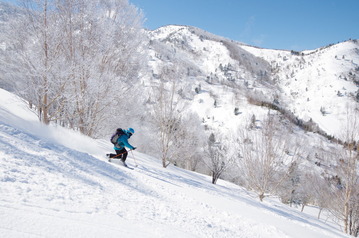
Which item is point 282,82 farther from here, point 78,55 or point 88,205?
point 88,205

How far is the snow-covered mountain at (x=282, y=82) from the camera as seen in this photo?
10375 cm

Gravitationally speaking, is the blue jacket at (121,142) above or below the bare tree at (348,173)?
below

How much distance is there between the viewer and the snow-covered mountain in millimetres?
103750

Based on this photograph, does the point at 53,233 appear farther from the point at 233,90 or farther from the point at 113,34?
the point at 233,90

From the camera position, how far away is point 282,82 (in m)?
170

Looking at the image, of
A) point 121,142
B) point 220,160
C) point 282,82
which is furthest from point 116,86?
point 282,82

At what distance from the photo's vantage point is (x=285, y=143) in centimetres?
916

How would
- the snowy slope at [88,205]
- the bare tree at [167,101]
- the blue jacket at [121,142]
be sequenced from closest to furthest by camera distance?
the snowy slope at [88,205] < the blue jacket at [121,142] < the bare tree at [167,101]

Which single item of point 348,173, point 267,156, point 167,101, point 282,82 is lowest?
point 267,156

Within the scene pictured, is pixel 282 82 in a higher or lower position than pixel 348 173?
higher

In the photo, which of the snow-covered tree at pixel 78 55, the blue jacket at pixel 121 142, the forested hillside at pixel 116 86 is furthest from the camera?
the forested hillside at pixel 116 86

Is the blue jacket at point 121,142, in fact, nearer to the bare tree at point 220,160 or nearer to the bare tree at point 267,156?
the bare tree at point 267,156

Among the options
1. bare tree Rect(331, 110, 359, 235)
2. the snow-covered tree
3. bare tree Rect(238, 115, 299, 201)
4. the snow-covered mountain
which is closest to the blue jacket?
the snow-covered tree

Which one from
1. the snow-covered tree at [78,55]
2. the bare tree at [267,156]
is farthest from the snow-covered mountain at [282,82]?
the snow-covered tree at [78,55]
